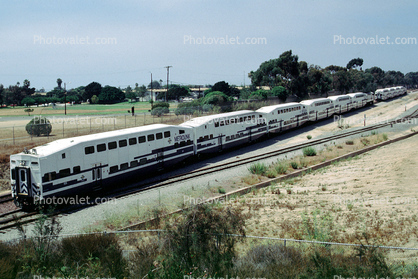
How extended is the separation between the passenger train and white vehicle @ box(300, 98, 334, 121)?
47.4 ft

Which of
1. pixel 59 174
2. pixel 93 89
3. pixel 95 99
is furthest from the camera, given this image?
pixel 93 89

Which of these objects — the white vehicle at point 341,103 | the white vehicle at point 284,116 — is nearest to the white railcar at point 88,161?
the white vehicle at point 284,116

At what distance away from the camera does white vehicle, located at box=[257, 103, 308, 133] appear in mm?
39103

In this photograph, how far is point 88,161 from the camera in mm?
20766

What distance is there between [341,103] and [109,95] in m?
88.2

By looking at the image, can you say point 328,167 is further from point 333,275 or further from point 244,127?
point 333,275

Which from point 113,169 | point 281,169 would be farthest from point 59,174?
point 281,169

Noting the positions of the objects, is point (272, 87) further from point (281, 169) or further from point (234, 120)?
point (281, 169)

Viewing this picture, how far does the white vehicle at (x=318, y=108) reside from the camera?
48.5 m

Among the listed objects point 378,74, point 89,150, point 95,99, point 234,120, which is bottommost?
point 89,150

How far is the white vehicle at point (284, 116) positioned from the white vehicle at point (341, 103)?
36.6ft

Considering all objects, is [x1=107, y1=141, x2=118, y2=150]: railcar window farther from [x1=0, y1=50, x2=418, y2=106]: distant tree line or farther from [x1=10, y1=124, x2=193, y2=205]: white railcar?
[x1=0, y1=50, x2=418, y2=106]: distant tree line

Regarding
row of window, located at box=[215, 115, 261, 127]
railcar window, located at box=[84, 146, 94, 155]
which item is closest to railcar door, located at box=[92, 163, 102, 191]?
railcar window, located at box=[84, 146, 94, 155]

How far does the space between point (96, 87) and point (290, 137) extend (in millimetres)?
105721
